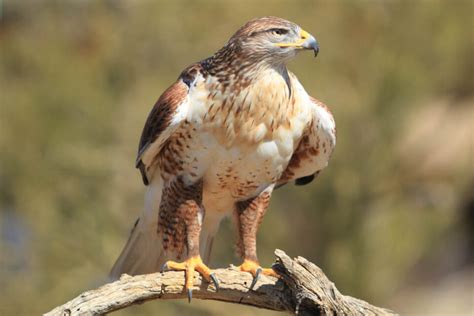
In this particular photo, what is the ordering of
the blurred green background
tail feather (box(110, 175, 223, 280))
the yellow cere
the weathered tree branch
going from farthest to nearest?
the blurred green background, tail feather (box(110, 175, 223, 280)), the yellow cere, the weathered tree branch

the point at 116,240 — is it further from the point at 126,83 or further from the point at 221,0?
the point at 221,0

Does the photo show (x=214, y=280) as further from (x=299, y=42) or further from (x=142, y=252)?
(x=299, y=42)

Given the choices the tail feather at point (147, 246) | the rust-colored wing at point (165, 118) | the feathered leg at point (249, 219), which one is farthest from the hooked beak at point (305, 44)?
the tail feather at point (147, 246)

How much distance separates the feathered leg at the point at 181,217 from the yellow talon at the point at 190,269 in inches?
2.4

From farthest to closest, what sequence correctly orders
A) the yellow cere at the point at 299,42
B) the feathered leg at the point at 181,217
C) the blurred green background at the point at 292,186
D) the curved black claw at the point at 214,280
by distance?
the blurred green background at the point at 292,186 → the feathered leg at the point at 181,217 → the yellow cere at the point at 299,42 → the curved black claw at the point at 214,280

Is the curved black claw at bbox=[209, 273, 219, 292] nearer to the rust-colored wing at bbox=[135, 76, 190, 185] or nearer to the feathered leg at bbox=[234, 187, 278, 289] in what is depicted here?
the feathered leg at bbox=[234, 187, 278, 289]

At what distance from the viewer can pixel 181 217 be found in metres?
6.04

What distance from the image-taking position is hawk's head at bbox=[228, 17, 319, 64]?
5699mm

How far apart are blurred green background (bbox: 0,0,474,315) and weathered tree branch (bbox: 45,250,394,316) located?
6.48m

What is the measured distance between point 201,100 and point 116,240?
827 centimetres

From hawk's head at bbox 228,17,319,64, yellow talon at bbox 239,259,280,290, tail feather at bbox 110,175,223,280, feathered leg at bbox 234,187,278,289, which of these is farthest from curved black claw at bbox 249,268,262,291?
hawk's head at bbox 228,17,319,64

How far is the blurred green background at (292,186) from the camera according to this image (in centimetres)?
1420

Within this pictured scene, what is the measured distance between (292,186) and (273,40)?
342 inches

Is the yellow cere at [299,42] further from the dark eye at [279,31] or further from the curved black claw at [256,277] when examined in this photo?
the curved black claw at [256,277]
